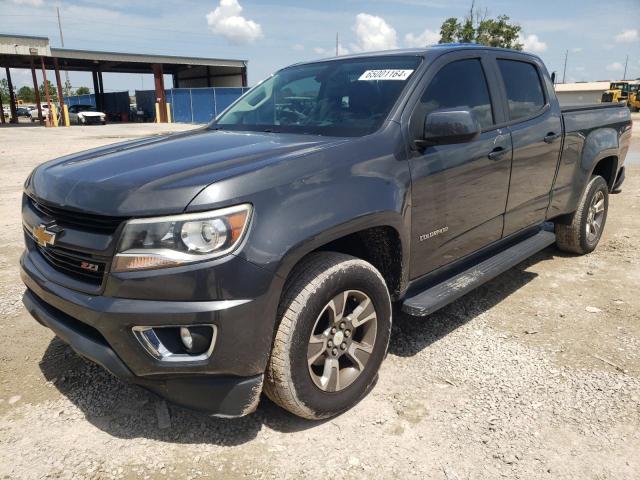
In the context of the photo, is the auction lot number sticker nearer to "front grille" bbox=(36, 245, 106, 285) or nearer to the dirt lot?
the dirt lot

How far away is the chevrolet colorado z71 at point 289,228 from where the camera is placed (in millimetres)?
2043

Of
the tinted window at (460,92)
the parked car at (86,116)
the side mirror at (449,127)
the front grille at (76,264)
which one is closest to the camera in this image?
the front grille at (76,264)

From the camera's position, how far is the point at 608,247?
5414mm

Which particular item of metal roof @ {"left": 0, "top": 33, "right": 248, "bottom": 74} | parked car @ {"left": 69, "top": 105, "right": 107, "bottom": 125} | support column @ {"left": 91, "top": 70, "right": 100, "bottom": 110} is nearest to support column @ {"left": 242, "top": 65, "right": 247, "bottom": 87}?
metal roof @ {"left": 0, "top": 33, "right": 248, "bottom": 74}

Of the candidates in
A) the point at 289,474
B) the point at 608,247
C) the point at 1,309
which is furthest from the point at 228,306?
the point at 608,247

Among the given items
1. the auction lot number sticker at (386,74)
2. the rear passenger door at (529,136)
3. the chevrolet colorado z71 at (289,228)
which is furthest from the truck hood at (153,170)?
the rear passenger door at (529,136)

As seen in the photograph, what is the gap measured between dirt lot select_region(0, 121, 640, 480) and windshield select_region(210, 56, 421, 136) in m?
1.49

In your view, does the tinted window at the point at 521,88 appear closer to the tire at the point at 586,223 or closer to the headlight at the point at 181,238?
the tire at the point at 586,223

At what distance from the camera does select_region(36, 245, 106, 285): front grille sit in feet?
7.09

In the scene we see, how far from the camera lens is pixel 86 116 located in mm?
33938

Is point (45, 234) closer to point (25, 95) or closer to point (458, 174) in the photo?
point (458, 174)

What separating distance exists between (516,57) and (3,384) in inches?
166

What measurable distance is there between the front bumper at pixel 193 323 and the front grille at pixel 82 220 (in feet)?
0.85

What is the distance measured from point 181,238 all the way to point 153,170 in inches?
18.2
